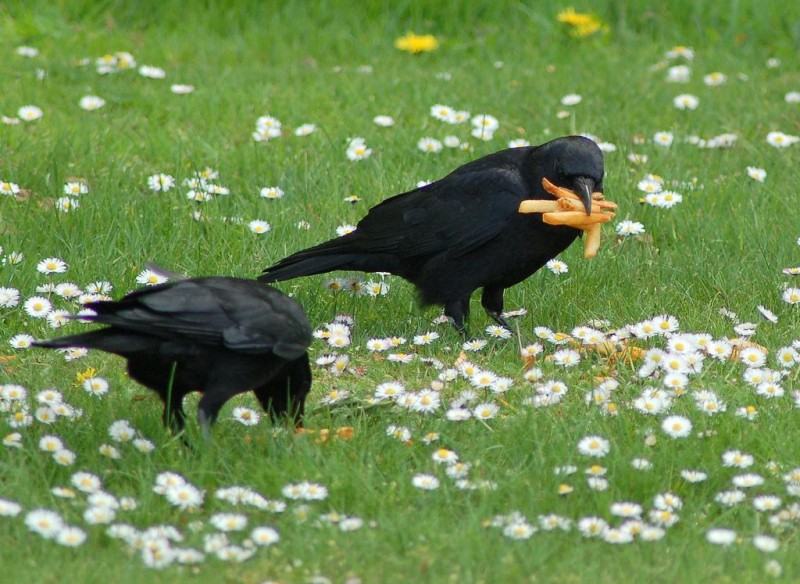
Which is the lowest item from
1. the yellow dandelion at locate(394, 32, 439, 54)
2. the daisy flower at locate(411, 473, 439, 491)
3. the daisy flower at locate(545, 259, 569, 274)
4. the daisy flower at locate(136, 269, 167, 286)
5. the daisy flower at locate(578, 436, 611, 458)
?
the yellow dandelion at locate(394, 32, 439, 54)

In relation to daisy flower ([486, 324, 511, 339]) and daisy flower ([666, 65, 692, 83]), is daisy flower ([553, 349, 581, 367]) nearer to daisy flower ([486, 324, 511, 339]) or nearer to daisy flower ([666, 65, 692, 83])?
daisy flower ([486, 324, 511, 339])

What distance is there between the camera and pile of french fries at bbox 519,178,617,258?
18.7 ft

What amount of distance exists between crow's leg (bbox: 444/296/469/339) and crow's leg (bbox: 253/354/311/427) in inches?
50.6

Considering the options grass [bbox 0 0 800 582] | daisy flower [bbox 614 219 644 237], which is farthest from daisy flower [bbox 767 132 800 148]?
daisy flower [bbox 614 219 644 237]

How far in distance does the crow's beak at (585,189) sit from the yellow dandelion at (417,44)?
403cm

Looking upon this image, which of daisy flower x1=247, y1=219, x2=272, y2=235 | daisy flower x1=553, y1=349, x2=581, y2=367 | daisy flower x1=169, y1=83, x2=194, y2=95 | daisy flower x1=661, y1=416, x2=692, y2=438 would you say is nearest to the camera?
daisy flower x1=661, y1=416, x2=692, y2=438

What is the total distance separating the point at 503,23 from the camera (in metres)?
10.1

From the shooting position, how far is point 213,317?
176 inches

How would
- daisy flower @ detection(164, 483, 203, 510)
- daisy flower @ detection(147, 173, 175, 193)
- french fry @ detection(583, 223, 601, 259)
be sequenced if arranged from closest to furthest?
daisy flower @ detection(164, 483, 203, 510) < french fry @ detection(583, 223, 601, 259) < daisy flower @ detection(147, 173, 175, 193)

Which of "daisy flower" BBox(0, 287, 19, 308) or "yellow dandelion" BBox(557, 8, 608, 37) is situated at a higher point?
"daisy flower" BBox(0, 287, 19, 308)

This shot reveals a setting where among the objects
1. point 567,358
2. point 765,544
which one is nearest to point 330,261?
point 567,358

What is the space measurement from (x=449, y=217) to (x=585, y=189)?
0.60m

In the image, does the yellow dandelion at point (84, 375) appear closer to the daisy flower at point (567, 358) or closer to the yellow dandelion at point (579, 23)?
the daisy flower at point (567, 358)

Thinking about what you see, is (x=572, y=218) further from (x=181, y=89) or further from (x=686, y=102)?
(x=181, y=89)
